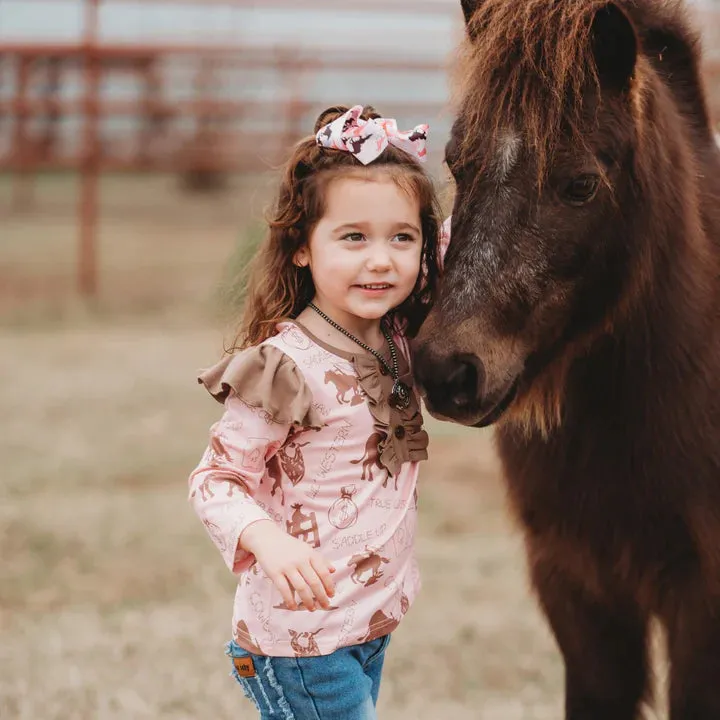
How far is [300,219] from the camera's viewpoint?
1931 mm

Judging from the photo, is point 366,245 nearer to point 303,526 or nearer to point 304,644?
point 303,526

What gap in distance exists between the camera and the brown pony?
201 cm

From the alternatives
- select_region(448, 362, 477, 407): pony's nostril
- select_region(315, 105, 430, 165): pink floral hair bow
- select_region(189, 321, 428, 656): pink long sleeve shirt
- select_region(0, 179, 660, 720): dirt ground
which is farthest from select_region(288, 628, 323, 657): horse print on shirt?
select_region(0, 179, 660, 720): dirt ground

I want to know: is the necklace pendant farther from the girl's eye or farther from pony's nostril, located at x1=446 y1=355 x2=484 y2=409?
the girl's eye

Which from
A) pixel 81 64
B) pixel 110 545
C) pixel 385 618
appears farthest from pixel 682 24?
pixel 81 64

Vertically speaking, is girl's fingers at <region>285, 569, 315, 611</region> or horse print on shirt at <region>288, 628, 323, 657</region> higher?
girl's fingers at <region>285, 569, 315, 611</region>

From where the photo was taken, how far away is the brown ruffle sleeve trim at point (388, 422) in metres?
1.91

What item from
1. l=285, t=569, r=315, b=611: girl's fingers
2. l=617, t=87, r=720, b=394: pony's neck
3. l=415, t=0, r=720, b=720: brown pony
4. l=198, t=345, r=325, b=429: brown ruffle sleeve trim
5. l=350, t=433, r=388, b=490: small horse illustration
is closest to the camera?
l=285, t=569, r=315, b=611: girl's fingers

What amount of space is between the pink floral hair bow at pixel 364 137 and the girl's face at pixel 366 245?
0.16ft

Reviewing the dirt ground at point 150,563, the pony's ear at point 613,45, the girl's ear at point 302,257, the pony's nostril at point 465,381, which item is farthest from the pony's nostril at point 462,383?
the dirt ground at point 150,563

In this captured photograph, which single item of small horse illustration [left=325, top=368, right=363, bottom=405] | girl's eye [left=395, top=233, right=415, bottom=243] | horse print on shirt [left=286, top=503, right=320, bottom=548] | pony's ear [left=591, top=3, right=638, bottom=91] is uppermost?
pony's ear [left=591, top=3, right=638, bottom=91]

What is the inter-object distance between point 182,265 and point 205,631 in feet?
25.4

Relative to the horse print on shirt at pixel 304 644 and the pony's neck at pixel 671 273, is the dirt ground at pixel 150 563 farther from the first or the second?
the horse print on shirt at pixel 304 644

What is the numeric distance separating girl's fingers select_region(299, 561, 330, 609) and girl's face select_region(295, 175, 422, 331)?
459mm
